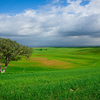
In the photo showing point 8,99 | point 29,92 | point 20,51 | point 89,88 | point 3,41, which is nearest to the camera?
point 8,99

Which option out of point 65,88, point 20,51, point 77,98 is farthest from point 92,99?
point 20,51

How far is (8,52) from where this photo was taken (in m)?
22.0

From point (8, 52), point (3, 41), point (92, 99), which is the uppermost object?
point (3, 41)

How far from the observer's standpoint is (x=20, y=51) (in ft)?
78.4

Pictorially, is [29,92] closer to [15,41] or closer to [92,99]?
[92,99]

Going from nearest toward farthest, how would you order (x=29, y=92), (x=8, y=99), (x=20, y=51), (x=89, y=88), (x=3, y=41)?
(x=8, y=99)
(x=29, y=92)
(x=89, y=88)
(x=3, y=41)
(x=20, y=51)

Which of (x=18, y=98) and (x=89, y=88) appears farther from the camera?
(x=89, y=88)

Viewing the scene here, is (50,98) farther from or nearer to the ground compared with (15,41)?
nearer to the ground

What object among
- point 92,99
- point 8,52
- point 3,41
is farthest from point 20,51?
point 92,99

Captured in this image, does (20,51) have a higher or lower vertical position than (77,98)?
higher

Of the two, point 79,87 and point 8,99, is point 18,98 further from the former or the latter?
point 79,87

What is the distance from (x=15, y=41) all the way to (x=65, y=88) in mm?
22075

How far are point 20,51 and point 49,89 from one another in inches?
753

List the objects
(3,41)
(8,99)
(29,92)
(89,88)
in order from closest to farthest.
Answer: (8,99)
(29,92)
(89,88)
(3,41)
